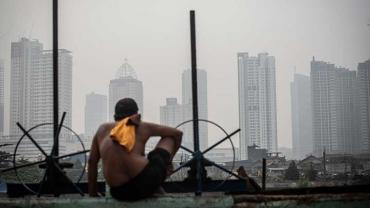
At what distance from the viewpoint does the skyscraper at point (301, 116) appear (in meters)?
53.2

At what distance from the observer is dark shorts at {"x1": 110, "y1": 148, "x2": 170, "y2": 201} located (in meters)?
2.87

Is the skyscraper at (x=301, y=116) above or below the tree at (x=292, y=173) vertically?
above

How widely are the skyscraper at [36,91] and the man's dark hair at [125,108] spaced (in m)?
1.37

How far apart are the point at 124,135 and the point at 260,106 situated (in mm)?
58726

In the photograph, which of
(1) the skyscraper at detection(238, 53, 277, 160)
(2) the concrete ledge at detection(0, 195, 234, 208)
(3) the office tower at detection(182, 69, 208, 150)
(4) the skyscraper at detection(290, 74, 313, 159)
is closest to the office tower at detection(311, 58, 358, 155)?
(4) the skyscraper at detection(290, 74, 313, 159)

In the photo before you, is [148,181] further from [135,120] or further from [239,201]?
[239,201]

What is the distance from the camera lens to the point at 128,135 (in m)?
3.05

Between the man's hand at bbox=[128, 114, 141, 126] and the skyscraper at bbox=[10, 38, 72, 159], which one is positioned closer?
the man's hand at bbox=[128, 114, 141, 126]

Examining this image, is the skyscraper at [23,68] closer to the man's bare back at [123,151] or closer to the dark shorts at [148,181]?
the man's bare back at [123,151]

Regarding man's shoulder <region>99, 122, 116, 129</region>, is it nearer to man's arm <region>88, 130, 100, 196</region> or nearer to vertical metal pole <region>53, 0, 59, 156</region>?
man's arm <region>88, 130, 100, 196</region>

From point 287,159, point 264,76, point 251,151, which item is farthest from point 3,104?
point 287,159

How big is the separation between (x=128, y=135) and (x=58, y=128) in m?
1.35

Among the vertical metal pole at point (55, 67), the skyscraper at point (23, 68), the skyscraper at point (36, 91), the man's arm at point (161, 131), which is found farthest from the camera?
the skyscraper at point (23, 68)

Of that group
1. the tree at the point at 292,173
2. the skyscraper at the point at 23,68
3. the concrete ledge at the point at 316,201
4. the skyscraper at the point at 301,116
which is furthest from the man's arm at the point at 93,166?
the skyscraper at the point at 301,116
